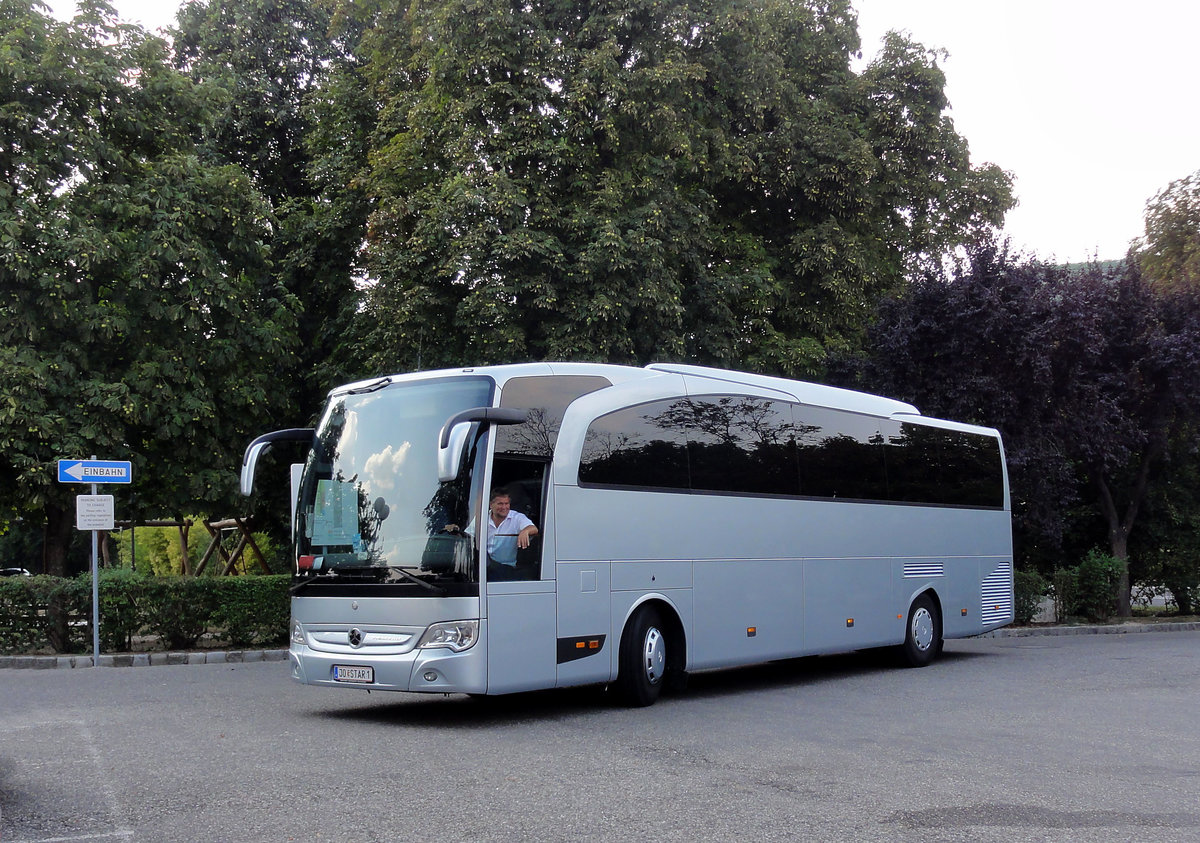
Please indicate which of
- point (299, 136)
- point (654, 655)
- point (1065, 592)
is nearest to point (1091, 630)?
point (1065, 592)

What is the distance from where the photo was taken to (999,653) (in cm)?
1941

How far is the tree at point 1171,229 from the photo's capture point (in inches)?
1502

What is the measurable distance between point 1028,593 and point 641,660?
50.2 feet

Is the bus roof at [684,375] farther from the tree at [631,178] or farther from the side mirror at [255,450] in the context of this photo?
the tree at [631,178]

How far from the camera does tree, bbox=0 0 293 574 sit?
2058cm

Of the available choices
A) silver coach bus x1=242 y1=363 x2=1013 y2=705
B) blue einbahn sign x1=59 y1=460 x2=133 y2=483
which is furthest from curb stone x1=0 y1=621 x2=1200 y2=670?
silver coach bus x1=242 y1=363 x2=1013 y2=705

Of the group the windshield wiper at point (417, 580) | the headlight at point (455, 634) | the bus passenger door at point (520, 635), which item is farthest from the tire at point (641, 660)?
the windshield wiper at point (417, 580)

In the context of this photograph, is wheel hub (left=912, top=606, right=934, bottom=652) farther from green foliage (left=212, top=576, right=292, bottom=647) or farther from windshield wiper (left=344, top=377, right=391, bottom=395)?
green foliage (left=212, top=576, right=292, bottom=647)

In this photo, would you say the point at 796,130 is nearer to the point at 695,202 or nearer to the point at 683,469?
the point at 695,202

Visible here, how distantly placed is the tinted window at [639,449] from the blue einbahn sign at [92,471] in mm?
9729

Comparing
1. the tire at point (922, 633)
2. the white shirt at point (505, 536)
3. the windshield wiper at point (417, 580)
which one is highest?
the white shirt at point (505, 536)

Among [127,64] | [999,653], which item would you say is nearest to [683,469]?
[999,653]

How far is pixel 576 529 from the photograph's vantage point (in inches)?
461

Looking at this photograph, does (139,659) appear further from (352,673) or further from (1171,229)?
(1171,229)
